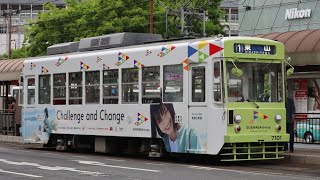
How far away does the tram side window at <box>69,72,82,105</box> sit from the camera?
20.7 metres

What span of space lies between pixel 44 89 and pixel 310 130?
916 cm

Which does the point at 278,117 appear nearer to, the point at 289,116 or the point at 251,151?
the point at 251,151

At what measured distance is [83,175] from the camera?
14.5 metres

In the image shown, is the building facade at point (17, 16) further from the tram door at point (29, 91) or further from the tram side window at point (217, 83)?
the tram side window at point (217, 83)

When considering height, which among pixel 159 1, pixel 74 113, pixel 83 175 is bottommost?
pixel 83 175

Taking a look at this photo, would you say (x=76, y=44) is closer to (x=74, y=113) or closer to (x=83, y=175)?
(x=74, y=113)

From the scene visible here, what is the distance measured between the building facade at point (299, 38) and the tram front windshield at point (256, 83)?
73cm

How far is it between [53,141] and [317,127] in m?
8.97

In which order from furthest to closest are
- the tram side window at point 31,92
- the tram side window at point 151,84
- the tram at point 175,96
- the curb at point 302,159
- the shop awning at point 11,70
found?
the shop awning at point 11,70 < the tram side window at point 31,92 < the tram side window at point 151,84 < the curb at point 302,159 < the tram at point 175,96

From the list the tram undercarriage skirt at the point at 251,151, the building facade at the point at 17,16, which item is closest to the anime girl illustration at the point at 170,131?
the tram undercarriage skirt at the point at 251,151

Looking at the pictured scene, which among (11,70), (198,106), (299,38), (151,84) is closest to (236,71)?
(198,106)

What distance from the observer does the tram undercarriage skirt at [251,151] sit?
16.3 m

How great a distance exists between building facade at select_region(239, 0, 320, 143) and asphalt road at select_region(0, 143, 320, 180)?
3.36m

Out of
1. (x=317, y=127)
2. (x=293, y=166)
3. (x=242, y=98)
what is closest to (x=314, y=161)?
(x=293, y=166)
